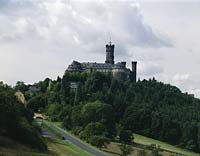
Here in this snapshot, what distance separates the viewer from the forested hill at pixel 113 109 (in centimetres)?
11925

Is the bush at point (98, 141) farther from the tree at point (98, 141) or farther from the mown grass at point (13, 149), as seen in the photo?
the mown grass at point (13, 149)

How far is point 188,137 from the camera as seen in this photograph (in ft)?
459

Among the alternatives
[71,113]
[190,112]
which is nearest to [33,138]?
[71,113]

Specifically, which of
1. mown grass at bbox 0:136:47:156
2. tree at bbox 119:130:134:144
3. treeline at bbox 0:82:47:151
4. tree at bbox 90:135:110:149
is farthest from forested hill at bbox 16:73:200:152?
mown grass at bbox 0:136:47:156

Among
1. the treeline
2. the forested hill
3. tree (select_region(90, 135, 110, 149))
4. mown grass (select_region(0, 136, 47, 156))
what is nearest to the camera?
mown grass (select_region(0, 136, 47, 156))

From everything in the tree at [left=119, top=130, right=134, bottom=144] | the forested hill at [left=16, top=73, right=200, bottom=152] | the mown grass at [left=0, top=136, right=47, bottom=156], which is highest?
the forested hill at [left=16, top=73, right=200, bottom=152]

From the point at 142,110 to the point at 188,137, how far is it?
613 inches

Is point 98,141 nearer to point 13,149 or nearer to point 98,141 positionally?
point 98,141

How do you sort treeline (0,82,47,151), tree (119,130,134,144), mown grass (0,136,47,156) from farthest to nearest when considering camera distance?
tree (119,130,134,144) < treeline (0,82,47,151) < mown grass (0,136,47,156)

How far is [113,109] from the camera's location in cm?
14650

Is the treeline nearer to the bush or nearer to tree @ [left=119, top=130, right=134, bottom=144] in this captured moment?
the bush

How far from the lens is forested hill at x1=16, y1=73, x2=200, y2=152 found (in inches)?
4695

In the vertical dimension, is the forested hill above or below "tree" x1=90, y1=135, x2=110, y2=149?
above

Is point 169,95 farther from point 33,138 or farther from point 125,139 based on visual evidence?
point 33,138
